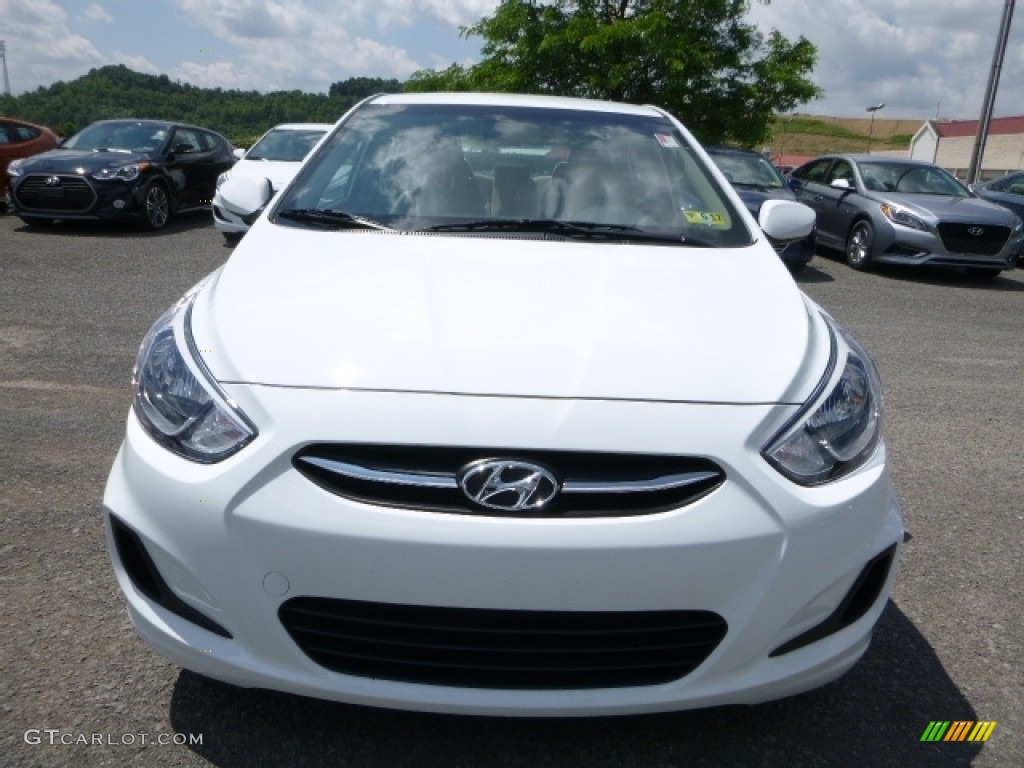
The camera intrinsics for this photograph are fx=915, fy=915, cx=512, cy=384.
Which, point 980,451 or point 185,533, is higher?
point 185,533

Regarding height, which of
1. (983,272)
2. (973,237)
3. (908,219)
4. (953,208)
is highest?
(953,208)

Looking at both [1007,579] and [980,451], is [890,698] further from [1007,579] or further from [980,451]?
[980,451]

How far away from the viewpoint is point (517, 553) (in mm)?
1721

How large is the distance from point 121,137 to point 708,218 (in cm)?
1101

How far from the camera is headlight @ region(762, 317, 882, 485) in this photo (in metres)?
1.88

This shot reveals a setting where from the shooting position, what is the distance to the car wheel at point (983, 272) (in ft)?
34.7

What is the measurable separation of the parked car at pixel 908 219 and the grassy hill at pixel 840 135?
73771 millimetres

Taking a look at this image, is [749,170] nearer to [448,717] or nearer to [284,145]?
[284,145]

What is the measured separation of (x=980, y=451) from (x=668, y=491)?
3.36m

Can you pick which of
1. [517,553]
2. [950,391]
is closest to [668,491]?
[517,553]

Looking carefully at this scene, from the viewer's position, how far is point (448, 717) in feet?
7.16

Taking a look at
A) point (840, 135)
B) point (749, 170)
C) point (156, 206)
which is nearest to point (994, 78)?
point (749, 170)

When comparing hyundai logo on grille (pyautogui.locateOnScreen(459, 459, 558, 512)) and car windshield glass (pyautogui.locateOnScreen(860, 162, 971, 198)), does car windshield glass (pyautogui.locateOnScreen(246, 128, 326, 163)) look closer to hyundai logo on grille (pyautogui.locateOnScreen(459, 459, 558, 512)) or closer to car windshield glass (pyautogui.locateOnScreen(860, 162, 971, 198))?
car windshield glass (pyautogui.locateOnScreen(860, 162, 971, 198))

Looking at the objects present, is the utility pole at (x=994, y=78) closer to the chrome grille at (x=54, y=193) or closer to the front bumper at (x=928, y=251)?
the front bumper at (x=928, y=251)
